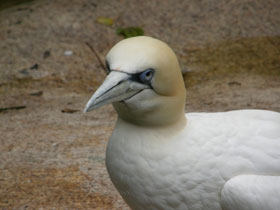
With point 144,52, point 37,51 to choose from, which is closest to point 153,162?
point 144,52

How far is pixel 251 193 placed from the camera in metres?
2.11

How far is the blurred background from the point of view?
3762 millimetres

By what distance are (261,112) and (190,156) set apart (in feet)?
2.05

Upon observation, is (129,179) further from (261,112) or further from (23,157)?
(23,157)

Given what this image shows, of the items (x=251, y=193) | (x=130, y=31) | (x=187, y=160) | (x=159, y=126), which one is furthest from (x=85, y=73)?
(x=251, y=193)

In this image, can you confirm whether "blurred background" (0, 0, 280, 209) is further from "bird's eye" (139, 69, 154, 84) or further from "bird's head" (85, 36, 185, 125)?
"bird's eye" (139, 69, 154, 84)

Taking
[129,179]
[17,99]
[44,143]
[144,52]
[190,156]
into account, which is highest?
[144,52]

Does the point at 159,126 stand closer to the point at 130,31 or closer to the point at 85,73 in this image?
the point at 85,73

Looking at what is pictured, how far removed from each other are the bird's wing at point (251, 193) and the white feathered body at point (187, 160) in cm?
2

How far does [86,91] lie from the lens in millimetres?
5836

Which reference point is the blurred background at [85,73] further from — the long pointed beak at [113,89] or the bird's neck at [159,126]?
the long pointed beak at [113,89]

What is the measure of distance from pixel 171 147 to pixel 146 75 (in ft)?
1.35

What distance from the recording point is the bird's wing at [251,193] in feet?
6.93

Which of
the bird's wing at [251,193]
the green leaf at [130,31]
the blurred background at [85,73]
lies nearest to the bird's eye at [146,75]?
the bird's wing at [251,193]
